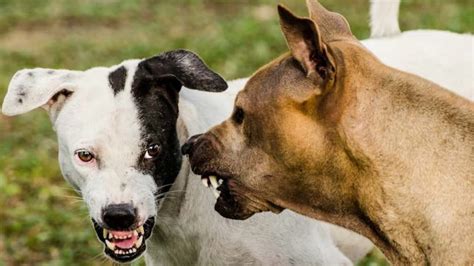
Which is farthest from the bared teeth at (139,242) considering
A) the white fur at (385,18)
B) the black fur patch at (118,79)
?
the white fur at (385,18)

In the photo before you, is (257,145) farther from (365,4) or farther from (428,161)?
(365,4)

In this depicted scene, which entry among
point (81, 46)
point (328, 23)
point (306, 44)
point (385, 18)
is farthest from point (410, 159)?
point (81, 46)

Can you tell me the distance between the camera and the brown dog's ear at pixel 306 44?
545cm

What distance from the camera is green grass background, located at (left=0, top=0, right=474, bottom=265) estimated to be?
931 cm

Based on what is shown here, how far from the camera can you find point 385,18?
8383 mm

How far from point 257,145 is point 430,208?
3.07 ft

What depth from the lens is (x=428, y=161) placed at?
5.64 meters

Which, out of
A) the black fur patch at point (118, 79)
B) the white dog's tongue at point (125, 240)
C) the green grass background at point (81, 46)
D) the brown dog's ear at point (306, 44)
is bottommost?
the green grass background at point (81, 46)

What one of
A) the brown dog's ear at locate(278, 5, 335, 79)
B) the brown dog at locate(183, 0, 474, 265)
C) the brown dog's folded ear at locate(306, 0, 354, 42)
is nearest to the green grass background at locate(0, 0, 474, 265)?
the brown dog's folded ear at locate(306, 0, 354, 42)

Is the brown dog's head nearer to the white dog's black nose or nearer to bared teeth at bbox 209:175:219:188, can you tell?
bared teeth at bbox 209:175:219:188

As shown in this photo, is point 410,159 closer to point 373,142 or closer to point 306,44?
point 373,142

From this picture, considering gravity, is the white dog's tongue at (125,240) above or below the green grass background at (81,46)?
above

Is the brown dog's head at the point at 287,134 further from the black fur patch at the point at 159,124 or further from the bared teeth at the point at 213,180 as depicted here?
the black fur patch at the point at 159,124

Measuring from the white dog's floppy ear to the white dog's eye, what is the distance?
628 mm
